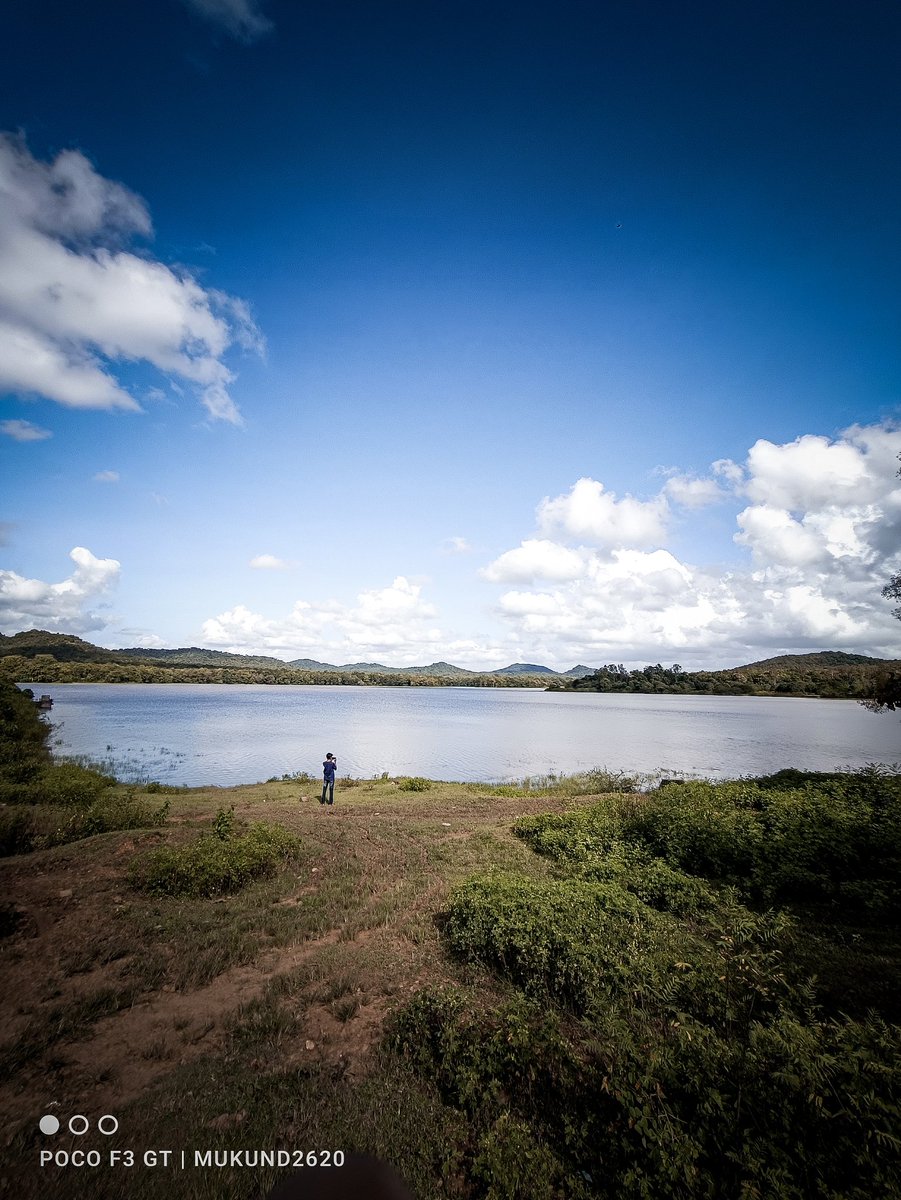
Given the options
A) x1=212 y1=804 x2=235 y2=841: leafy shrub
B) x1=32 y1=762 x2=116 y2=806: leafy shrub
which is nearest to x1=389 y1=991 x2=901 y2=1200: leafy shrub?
x1=212 y1=804 x2=235 y2=841: leafy shrub

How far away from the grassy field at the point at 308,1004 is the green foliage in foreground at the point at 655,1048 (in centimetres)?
6

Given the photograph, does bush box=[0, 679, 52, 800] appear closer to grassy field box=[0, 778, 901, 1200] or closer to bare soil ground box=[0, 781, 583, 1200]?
grassy field box=[0, 778, 901, 1200]

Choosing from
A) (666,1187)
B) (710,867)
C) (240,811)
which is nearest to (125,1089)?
(666,1187)

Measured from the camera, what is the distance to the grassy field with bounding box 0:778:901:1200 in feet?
17.8

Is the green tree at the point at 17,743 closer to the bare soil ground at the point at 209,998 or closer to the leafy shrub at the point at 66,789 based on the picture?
the leafy shrub at the point at 66,789

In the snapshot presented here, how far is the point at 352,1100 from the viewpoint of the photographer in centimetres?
612

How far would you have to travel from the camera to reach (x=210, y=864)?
13023 millimetres

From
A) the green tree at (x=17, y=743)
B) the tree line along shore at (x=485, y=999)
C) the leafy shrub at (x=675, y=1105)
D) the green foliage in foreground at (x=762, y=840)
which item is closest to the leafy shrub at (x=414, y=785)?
the green foliage in foreground at (x=762, y=840)

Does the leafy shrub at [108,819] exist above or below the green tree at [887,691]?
below

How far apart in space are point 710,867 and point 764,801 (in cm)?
A: 599

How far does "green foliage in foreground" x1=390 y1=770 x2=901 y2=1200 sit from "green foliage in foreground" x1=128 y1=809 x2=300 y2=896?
19.0 ft

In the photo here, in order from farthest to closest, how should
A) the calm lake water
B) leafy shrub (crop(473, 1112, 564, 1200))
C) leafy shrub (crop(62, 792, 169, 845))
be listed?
A: the calm lake water → leafy shrub (crop(62, 792, 169, 845)) → leafy shrub (crop(473, 1112, 564, 1200))

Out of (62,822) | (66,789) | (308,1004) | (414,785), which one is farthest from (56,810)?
(414,785)

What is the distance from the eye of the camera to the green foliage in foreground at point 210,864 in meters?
12.5
